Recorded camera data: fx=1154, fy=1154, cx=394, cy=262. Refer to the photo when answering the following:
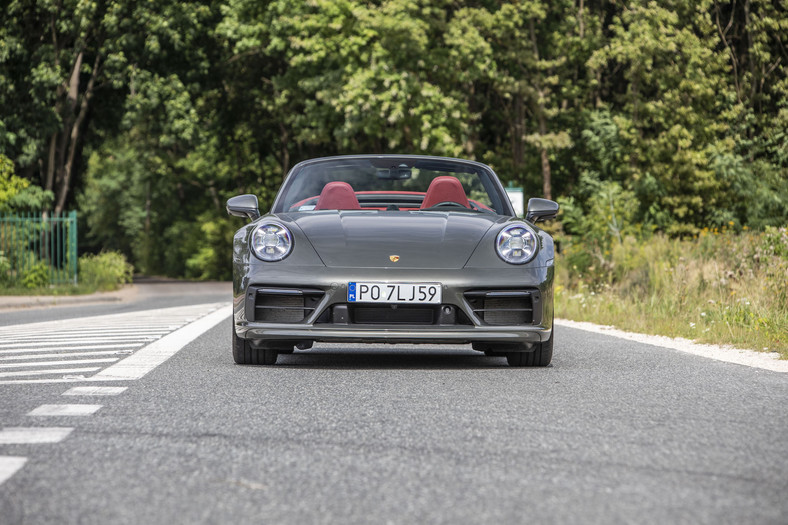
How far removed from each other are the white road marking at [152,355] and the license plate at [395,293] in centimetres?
141

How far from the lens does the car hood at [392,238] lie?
7.03 m

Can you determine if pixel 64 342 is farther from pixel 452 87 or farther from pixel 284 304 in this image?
pixel 452 87

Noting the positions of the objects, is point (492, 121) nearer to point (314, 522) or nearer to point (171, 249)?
point (171, 249)

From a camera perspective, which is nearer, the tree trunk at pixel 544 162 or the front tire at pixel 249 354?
the front tire at pixel 249 354

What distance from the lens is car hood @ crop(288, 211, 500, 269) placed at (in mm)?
7027

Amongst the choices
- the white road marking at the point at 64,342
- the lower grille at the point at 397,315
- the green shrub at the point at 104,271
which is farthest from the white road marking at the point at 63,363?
the green shrub at the point at 104,271

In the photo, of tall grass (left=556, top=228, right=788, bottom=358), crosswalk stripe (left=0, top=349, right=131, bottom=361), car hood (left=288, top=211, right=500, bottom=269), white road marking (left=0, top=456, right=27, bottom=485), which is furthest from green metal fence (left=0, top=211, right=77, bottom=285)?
white road marking (left=0, top=456, right=27, bottom=485)

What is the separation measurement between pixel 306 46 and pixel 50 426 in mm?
28580

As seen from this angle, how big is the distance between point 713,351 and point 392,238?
11.0 feet

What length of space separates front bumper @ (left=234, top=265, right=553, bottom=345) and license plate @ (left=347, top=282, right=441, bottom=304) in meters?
0.03

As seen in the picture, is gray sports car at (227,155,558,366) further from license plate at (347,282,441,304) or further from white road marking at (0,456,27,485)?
white road marking at (0,456,27,485)

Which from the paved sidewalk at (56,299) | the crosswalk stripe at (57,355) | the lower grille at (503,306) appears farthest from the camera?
the paved sidewalk at (56,299)

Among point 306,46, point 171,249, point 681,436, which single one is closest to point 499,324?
point 681,436

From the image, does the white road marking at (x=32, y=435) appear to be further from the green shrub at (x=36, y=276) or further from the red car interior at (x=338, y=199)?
the green shrub at (x=36, y=276)
